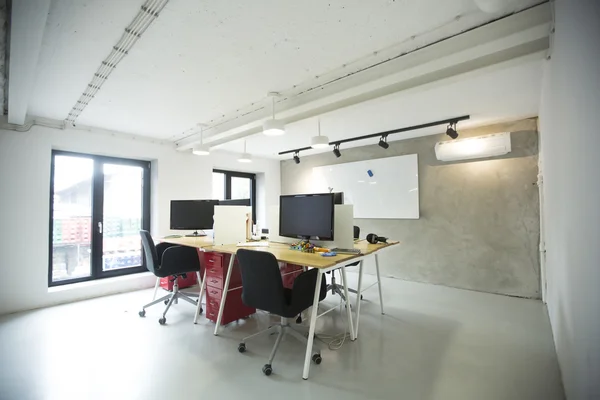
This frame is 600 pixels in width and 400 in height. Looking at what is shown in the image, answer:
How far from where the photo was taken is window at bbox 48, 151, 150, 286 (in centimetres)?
404

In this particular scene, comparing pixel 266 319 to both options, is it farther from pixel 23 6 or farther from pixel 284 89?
pixel 23 6

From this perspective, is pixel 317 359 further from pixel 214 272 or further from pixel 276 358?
pixel 214 272

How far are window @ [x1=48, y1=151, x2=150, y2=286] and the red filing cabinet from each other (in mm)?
2406

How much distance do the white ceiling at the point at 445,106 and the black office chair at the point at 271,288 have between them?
1.97 metres

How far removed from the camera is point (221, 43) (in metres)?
2.06

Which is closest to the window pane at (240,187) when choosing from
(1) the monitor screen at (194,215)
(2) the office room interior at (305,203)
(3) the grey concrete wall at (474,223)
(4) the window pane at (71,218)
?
(2) the office room interior at (305,203)

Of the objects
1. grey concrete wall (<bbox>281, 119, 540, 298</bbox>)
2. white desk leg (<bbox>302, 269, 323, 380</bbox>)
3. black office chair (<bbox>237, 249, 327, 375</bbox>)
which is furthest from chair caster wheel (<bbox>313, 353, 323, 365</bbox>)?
grey concrete wall (<bbox>281, 119, 540, 298</bbox>)

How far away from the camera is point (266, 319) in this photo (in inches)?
125

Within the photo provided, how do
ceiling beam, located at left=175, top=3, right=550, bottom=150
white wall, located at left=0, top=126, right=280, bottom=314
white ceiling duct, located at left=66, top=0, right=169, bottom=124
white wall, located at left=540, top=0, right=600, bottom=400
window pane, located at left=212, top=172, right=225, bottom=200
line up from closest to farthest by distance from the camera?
white wall, located at left=540, top=0, right=600, bottom=400, white ceiling duct, located at left=66, top=0, right=169, bottom=124, ceiling beam, located at left=175, top=3, right=550, bottom=150, white wall, located at left=0, top=126, right=280, bottom=314, window pane, located at left=212, top=172, right=225, bottom=200

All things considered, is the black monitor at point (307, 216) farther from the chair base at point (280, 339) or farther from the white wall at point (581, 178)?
the white wall at point (581, 178)

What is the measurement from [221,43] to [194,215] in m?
2.69

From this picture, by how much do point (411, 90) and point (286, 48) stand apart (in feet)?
4.15

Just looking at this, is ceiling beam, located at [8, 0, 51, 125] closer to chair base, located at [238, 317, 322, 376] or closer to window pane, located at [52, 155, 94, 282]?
window pane, located at [52, 155, 94, 282]

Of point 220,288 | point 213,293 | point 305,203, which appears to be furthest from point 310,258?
point 213,293
